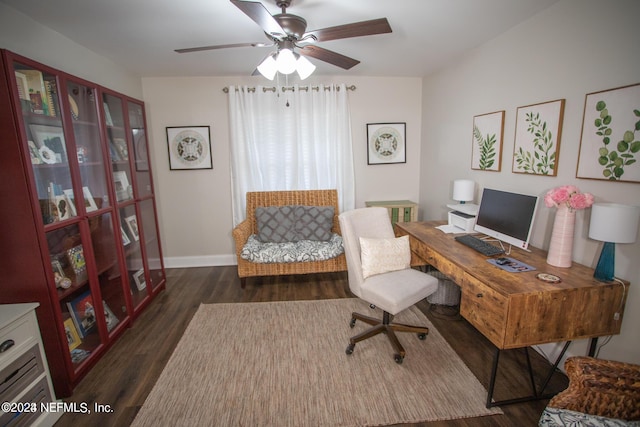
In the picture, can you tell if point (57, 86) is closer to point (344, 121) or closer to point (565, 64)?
point (344, 121)

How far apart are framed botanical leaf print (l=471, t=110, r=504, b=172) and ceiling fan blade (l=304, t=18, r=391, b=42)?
1.45 m

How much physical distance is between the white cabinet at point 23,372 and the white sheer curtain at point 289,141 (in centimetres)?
232

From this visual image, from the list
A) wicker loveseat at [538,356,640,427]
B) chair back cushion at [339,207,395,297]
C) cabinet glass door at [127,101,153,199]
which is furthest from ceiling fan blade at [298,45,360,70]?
wicker loveseat at [538,356,640,427]

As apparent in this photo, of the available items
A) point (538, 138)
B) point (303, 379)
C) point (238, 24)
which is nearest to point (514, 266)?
point (538, 138)

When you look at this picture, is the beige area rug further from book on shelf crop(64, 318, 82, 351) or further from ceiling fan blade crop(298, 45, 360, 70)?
ceiling fan blade crop(298, 45, 360, 70)

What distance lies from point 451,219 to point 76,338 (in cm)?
311

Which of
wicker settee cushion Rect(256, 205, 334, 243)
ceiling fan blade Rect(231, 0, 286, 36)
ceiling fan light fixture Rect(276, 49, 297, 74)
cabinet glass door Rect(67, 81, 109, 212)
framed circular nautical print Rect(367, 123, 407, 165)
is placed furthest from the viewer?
framed circular nautical print Rect(367, 123, 407, 165)

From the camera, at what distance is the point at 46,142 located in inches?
75.0

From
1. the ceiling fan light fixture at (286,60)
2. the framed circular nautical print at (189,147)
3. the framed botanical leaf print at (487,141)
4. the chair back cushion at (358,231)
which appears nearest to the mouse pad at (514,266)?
the chair back cushion at (358,231)

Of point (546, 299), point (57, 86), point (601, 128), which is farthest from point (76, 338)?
point (601, 128)

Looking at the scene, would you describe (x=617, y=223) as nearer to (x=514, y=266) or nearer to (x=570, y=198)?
(x=570, y=198)

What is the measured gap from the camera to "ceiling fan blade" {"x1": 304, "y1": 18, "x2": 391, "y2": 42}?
5.16ft

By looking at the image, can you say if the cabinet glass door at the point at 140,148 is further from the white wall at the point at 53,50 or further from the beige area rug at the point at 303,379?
the beige area rug at the point at 303,379

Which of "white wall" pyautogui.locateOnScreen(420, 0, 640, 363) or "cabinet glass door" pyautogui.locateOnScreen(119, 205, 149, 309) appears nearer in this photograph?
"white wall" pyautogui.locateOnScreen(420, 0, 640, 363)
